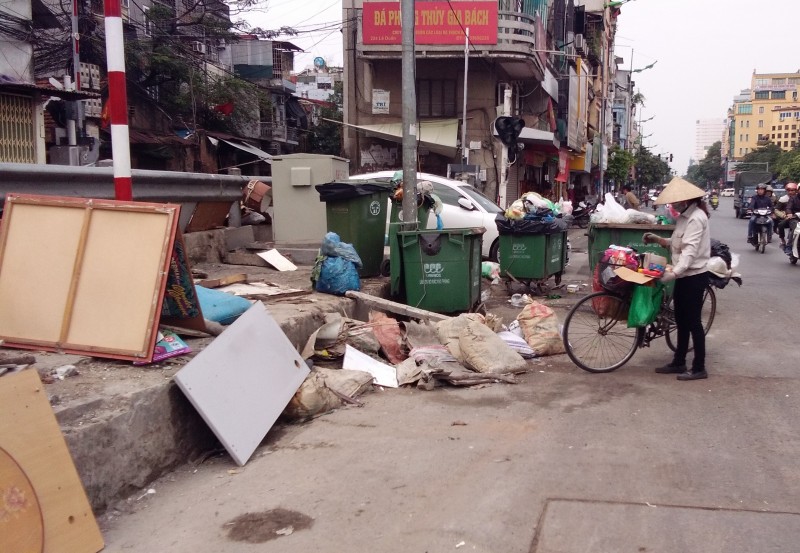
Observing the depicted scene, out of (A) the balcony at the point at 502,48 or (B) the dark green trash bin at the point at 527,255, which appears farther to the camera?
(A) the balcony at the point at 502,48

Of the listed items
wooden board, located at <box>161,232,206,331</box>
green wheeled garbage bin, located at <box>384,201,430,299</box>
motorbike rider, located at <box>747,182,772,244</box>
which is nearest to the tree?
motorbike rider, located at <box>747,182,772,244</box>

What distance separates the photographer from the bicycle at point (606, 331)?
21.2 feet

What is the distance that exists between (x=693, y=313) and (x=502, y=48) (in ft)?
57.2

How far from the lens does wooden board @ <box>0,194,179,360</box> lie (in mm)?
4613

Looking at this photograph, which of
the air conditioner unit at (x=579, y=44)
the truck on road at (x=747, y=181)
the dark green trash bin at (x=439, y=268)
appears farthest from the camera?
the truck on road at (x=747, y=181)

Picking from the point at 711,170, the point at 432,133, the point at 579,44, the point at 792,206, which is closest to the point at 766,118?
the point at 711,170

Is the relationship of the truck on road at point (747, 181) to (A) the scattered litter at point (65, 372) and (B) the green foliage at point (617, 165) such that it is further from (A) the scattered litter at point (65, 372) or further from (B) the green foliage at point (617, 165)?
(A) the scattered litter at point (65, 372)

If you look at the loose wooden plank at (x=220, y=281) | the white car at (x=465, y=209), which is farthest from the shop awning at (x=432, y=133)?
→ the loose wooden plank at (x=220, y=281)

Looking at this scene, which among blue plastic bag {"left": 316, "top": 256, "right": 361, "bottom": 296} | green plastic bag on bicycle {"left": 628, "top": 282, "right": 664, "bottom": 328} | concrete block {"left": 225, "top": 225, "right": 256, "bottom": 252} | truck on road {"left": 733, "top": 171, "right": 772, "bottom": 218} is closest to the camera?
green plastic bag on bicycle {"left": 628, "top": 282, "right": 664, "bottom": 328}

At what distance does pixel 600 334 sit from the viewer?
6617 millimetres

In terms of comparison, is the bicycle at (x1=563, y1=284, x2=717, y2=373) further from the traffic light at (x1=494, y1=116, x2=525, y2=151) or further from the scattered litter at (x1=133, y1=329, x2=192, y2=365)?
the traffic light at (x1=494, y1=116, x2=525, y2=151)

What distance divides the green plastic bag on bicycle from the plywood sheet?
9.66 feet

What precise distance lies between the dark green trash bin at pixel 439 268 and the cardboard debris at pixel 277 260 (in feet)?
6.50

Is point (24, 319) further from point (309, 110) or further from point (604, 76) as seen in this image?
point (604, 76)
